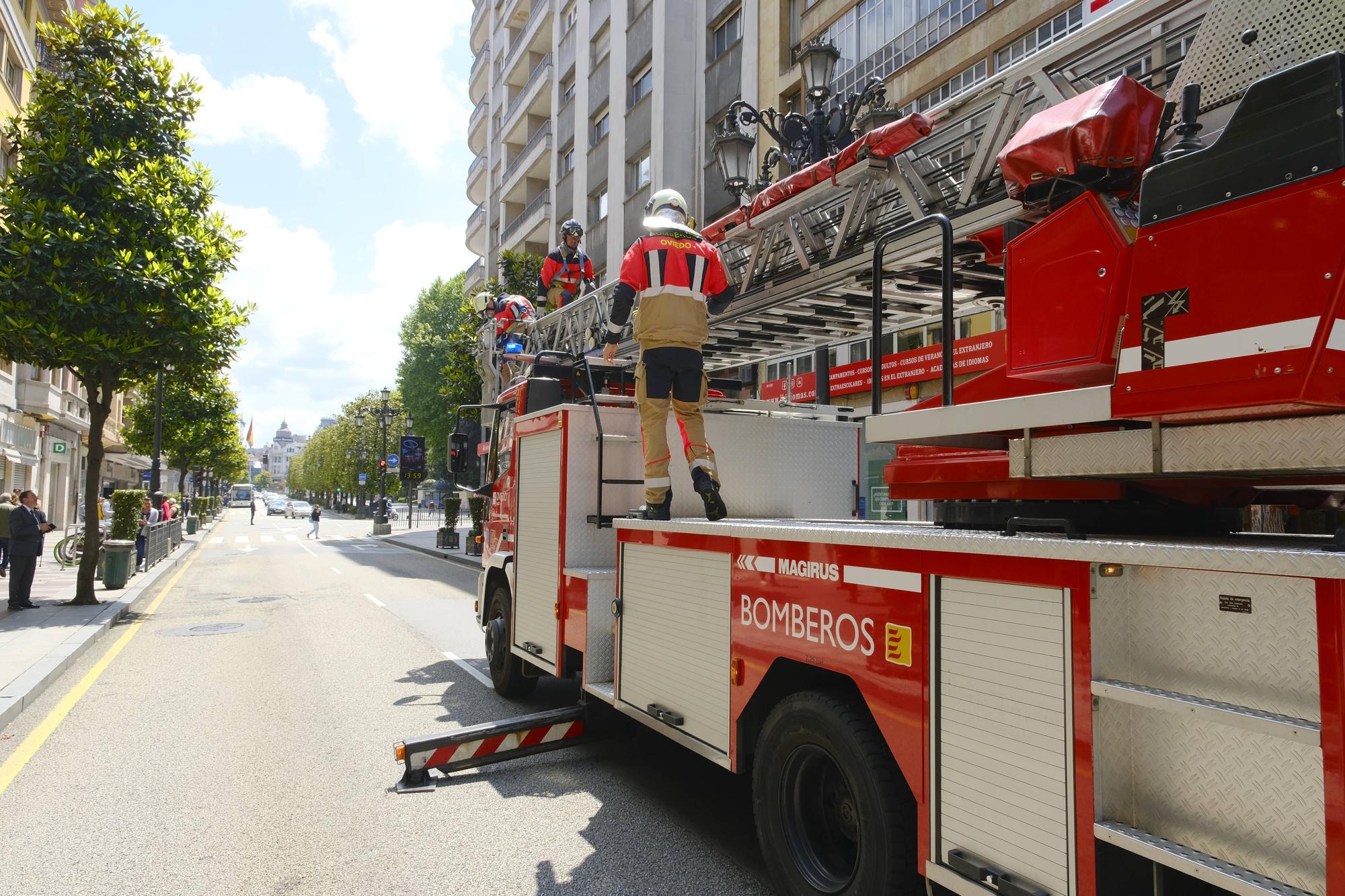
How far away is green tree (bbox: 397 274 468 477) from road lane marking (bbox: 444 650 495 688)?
43316 millimetres

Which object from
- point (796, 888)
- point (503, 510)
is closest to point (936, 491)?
point (796, 888)

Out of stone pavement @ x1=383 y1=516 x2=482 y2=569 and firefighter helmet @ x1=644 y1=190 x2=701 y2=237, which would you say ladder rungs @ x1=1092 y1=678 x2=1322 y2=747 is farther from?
stone pavement @ x1=383 y1=516 x2=482 y2=569

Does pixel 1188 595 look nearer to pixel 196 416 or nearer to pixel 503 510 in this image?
pixel 503 510

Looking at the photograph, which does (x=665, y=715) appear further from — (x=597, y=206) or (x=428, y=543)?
(x=428, y=543)

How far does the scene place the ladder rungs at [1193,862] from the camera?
74.4 inches

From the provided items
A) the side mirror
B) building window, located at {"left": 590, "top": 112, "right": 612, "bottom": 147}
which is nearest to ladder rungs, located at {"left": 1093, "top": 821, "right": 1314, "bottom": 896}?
the side mirror

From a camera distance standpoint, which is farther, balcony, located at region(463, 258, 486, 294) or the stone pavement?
balcony, located at region(463, 258, 486, 294)

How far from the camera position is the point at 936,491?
11.0ft

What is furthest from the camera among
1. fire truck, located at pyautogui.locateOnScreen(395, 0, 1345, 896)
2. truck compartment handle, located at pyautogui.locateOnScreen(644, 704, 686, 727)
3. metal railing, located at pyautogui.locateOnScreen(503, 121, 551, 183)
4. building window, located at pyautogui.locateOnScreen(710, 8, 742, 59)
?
metal railing, located at pyautogui.locateOnScreen(503, 121, 551, 183)

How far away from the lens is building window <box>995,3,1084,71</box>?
11.9 meters

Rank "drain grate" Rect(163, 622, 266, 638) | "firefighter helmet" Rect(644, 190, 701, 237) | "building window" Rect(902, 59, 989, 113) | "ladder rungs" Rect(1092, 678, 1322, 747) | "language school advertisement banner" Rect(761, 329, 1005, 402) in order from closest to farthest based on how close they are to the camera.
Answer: "ladder rungs" Rect(1092, 678, 1322, 747) → "firefighter helmet" Rect(644, 190, 701, 237) → "language school advertisement banner" Rect(761, 329, 1005, 402) → "drain grate" Rect(163, 622, 266, 638) → "building window" Rect(902, 59, 989, 113)

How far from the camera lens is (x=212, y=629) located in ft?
36.4

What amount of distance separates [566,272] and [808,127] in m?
3.23

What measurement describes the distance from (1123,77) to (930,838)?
251cm
